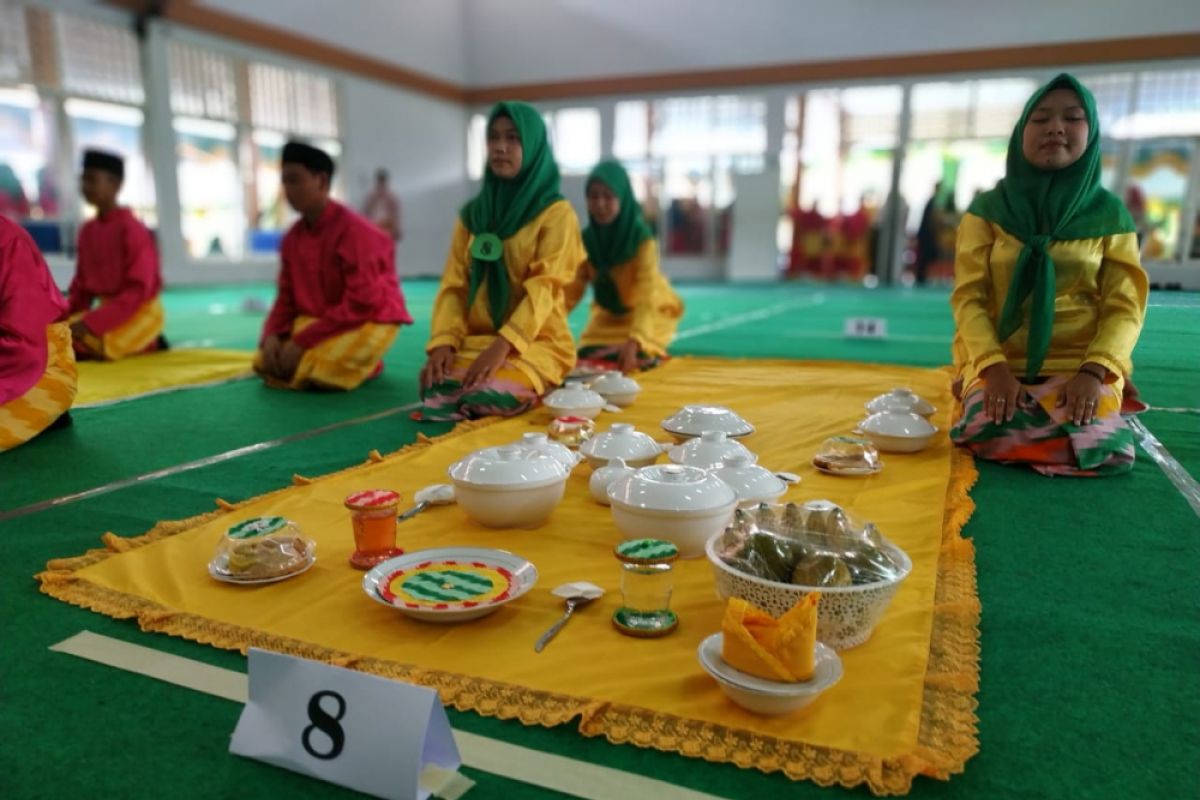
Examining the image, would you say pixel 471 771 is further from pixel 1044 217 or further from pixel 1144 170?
pixel 1144 170

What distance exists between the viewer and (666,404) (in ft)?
9.77

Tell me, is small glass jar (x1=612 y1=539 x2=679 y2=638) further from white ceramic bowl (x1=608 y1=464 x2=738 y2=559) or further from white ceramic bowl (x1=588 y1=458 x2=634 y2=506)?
white ceramic bowl (x1=588 y1=458 x2=634 y2=506)

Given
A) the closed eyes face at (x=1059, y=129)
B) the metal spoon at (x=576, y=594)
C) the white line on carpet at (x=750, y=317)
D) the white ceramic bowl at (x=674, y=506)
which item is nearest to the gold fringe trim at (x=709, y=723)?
the metal spoon at (x=576, y=594)

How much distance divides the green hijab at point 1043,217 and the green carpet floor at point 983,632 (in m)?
0.30

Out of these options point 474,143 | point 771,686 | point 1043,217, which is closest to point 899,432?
point 1043,217

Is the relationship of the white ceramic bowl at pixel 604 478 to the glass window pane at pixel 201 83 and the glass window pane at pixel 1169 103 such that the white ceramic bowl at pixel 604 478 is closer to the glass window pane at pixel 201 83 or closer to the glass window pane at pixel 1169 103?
the glass window pane at pixel 201 83

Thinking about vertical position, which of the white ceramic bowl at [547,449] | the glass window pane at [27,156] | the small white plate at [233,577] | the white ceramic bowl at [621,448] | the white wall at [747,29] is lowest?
the small white plate at [233,577]

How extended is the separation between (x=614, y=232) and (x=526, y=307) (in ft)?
3.63

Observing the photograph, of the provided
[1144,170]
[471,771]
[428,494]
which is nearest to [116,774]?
[471,771]

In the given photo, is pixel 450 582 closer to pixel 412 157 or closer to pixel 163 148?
pixel 163 148

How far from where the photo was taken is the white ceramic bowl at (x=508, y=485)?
5.11 ft

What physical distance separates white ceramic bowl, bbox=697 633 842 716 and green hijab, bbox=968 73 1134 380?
60.2 inches

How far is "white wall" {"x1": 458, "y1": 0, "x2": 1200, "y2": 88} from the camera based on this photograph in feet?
32.9

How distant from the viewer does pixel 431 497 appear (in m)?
1.81
